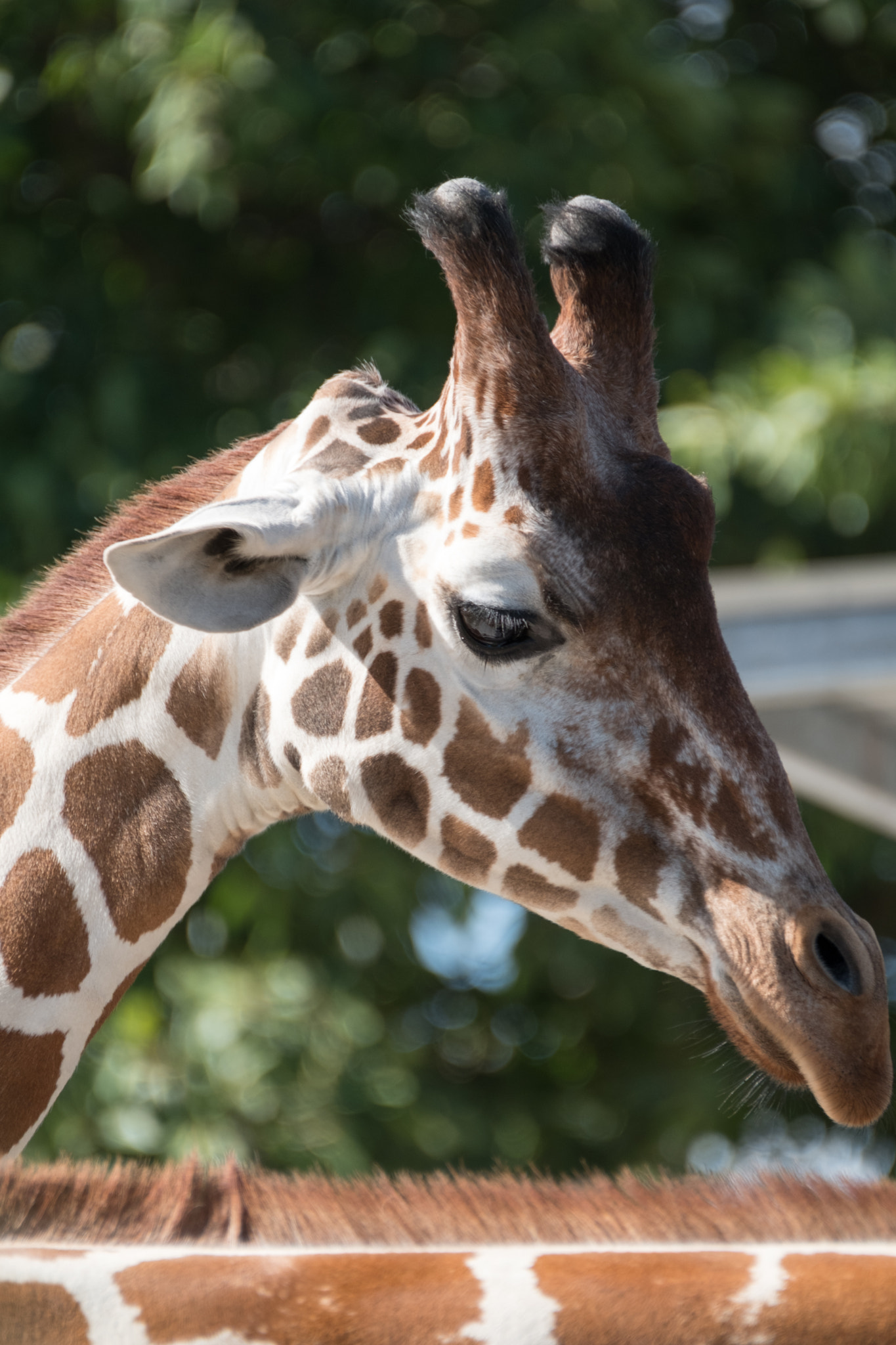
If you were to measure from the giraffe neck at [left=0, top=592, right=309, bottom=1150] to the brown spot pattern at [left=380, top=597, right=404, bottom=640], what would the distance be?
205 mm

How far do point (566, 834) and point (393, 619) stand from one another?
38 cm

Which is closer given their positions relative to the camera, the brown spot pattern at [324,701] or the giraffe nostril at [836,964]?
the giraffe nostril at [836,964]

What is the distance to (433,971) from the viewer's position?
640 cm

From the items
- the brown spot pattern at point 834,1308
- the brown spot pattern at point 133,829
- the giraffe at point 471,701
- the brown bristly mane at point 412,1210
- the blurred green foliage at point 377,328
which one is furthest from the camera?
the blurred green foliage at point 377,328

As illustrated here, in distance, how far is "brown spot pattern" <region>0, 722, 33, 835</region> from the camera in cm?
212

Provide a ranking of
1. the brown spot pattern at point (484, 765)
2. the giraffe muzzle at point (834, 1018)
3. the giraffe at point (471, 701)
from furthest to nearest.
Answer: the brown spot pattern at point (484, 765), the giraffe at point (471, 701), the giraffe muzzle at point (834, 1018)

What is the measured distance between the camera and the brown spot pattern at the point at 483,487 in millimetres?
1987

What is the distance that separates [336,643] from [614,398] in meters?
0.53

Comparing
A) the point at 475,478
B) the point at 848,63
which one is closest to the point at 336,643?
the point at 475,478

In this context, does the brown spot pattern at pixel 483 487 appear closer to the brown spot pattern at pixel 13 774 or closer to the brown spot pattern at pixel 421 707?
the brown spot pattern at pixel 421 707

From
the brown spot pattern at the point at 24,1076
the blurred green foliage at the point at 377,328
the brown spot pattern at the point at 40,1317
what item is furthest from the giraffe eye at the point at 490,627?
the blurred green foliage at the point at 377,328

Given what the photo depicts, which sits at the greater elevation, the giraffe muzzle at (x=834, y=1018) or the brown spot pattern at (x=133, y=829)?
the brown spot pattern at (x=133, y=829)

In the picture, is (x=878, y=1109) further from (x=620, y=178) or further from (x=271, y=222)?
(x=271, y=222)

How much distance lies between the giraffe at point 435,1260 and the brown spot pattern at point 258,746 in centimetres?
59
